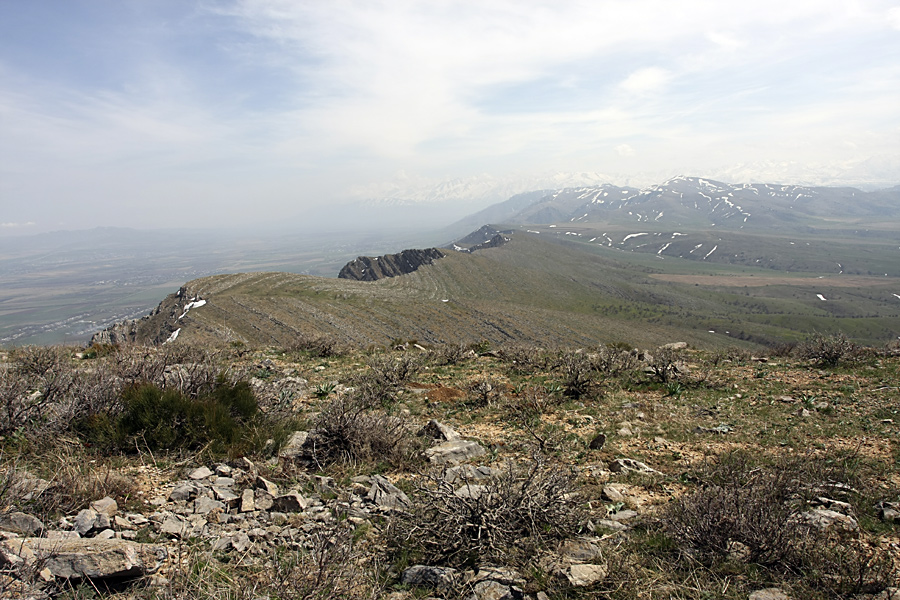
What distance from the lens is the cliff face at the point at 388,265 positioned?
4911 inches

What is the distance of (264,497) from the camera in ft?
14.4

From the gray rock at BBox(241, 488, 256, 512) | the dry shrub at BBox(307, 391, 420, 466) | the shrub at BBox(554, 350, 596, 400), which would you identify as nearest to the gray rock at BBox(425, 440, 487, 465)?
the dry shrub at BBox(307, 391, 420, 466)

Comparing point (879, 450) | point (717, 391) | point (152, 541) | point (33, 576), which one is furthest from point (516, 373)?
point (33, 576)

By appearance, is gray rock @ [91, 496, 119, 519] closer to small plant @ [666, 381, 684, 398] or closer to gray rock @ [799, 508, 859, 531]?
gray rock @ [799, 508, 859, 531]

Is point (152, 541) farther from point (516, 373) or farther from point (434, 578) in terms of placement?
point (516, 373)

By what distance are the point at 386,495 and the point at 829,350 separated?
13016 millimetres

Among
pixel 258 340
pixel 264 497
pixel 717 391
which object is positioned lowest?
pixel 258 340

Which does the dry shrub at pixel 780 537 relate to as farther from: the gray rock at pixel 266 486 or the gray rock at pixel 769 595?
the gray rock at pixel 266 486

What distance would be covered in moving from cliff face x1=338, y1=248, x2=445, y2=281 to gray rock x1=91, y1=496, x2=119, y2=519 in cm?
11897

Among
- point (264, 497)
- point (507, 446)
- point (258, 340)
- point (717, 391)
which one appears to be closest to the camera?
point (264, 497)

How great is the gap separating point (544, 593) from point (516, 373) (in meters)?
8.65

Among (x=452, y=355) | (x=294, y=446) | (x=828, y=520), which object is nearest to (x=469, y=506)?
(x=294, y=446)

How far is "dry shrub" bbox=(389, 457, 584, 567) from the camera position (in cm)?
362

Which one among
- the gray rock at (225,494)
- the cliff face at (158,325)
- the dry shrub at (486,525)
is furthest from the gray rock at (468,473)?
the cliff face at (158,325)
